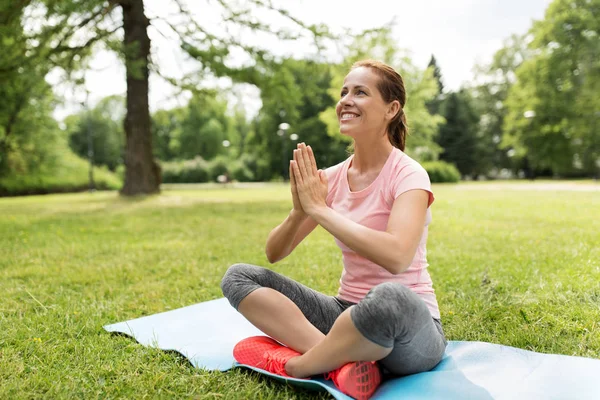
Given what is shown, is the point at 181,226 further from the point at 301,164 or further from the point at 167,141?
the point at 167,141

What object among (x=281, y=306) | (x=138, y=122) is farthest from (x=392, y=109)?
(x=138, y=122)

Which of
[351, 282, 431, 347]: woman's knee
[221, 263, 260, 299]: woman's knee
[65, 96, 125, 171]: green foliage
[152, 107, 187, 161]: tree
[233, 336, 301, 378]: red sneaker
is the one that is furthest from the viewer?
[152, 107, 187, 161]: tree

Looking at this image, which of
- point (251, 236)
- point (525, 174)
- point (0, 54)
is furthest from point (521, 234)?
point (525, 174)

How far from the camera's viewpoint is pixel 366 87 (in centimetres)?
233

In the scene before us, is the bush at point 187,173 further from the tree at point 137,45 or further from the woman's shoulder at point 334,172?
the woman's shoulder at point 334,172

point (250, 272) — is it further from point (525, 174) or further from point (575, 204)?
point (525, 174)

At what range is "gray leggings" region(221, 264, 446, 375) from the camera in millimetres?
1902

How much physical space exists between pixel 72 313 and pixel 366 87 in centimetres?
257

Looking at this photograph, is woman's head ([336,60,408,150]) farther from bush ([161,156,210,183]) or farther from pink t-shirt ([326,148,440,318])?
bush ([161,156,210,183])

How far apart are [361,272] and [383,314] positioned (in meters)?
0.53

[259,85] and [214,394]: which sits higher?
[259,85]

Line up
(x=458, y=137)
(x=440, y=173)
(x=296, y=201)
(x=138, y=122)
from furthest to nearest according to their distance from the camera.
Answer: (x=458, y=137) < (x=440, y=173) < (x=138, y=122) < (x=296, y=201)

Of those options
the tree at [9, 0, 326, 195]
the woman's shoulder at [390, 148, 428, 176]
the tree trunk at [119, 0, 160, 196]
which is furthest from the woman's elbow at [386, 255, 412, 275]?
the tree trunk at [119, 0, 160, 196]

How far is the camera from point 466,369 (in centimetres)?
234
